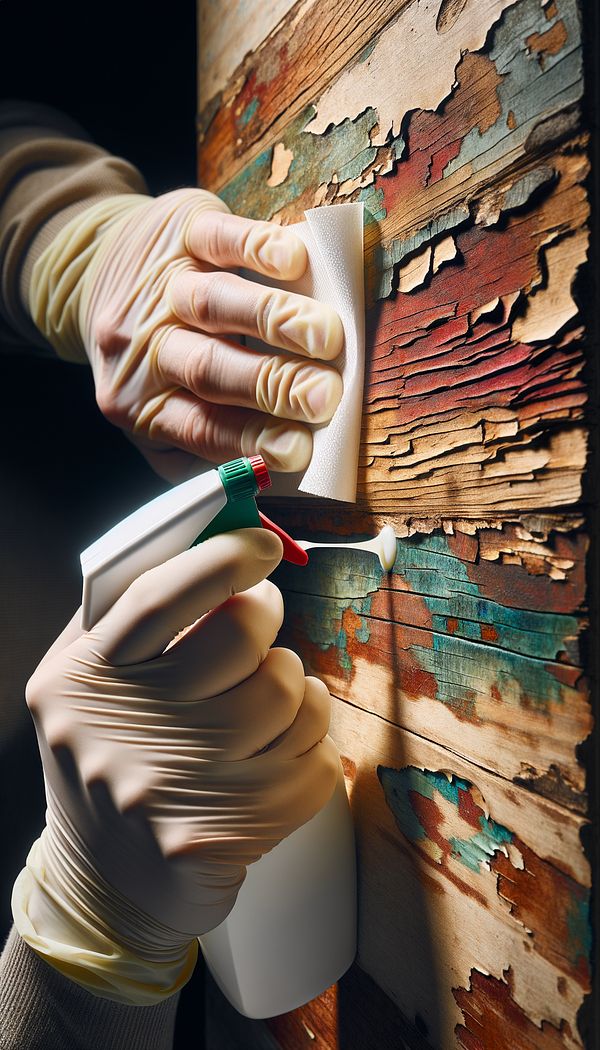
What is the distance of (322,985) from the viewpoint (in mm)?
724

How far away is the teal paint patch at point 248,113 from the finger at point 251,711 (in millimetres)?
731

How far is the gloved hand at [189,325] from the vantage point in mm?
712

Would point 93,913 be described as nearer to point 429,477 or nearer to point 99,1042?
point 99,1042

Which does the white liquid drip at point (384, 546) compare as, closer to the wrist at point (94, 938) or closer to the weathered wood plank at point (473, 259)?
the weathered wood plank at point (473, 259)

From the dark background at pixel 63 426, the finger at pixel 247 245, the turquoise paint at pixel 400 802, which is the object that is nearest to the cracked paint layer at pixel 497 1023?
the turquoise paint at pixel 400 802

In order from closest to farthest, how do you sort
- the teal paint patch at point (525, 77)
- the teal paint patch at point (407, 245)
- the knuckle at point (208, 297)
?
the teal paint patch at point (525, 77) → the teal paint patch at point (407, 245) → the knuckle at point (208, 297)

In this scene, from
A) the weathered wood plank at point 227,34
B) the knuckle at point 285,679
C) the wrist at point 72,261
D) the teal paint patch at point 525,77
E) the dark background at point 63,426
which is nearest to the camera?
the teal paint patch at point 525,77

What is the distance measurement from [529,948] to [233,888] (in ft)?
0.93

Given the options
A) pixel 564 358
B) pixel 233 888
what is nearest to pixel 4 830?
pixel 233 888

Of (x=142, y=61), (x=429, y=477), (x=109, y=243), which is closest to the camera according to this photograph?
(x=429, y=477)

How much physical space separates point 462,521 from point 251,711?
0.27 m

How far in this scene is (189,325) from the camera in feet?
2.85

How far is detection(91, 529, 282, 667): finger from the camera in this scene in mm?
590

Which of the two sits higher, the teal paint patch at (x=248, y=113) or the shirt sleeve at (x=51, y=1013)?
the teal paint patch at (x=248, y=113)
